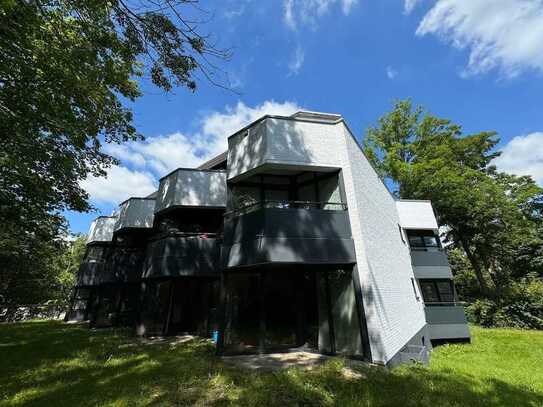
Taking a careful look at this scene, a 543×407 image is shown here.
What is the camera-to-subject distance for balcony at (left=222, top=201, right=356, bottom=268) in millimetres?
7500

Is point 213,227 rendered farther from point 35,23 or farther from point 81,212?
point 35,23

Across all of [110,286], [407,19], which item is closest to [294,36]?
[407,19]

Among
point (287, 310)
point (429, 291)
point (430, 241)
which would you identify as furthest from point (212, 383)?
point (430, 241)

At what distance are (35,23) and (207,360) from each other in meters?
9.31

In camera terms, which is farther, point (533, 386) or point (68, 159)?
point (68, 159)

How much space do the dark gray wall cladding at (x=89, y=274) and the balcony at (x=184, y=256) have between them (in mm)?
8685

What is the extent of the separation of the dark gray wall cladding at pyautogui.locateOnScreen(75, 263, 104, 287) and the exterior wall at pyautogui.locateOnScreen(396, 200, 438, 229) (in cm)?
2018

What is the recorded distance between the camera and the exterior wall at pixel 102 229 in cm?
1948

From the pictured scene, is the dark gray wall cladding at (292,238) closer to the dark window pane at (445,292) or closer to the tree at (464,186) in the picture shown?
the dark window pane at (445,292)

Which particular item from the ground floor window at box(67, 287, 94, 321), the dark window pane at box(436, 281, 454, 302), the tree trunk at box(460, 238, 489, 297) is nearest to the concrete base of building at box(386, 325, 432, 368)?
the dark window pane at box(436, 281, 454, 302)

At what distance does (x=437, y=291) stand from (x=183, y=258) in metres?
14.1

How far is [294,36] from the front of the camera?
293 inches

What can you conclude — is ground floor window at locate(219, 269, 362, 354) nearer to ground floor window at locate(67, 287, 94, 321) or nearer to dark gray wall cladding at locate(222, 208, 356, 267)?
dark gray wall cladding at locate(222, 208, 356, 267)

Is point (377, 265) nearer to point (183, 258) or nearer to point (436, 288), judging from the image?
point (183, 258)
